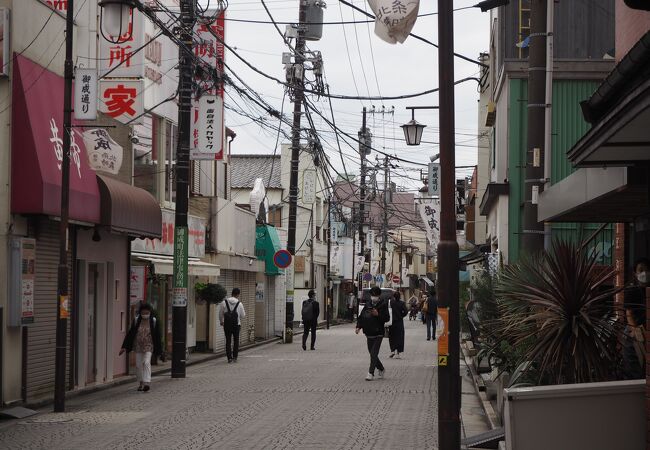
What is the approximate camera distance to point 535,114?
14.0 m

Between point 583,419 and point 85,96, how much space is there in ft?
40.4

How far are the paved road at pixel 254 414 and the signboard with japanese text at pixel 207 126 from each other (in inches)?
211

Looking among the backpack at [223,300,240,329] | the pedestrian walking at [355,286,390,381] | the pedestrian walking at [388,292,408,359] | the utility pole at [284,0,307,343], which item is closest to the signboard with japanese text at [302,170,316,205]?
the utility pole at [284,0,307,343]

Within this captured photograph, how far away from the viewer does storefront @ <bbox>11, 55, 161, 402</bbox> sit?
1828 cm

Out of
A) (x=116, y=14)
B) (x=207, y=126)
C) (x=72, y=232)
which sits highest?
(x=116, y=14)

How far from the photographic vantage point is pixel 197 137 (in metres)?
26.0

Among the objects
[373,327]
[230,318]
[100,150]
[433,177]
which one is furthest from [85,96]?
[433,177]

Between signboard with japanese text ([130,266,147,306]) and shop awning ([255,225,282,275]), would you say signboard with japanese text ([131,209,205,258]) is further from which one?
shop awning ([255,225,282,275])

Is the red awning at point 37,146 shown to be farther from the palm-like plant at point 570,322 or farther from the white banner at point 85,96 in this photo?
the palm-like plant at point 570,322

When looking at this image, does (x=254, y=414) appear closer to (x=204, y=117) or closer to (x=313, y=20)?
(x=204, y=117)

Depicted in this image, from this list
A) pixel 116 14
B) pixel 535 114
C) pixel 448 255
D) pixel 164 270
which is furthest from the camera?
pixel 164 270

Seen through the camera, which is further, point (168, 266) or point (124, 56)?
point (168, 266)

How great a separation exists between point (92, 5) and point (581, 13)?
536 inches

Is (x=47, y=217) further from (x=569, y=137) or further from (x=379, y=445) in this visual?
(x=569, y=137)
